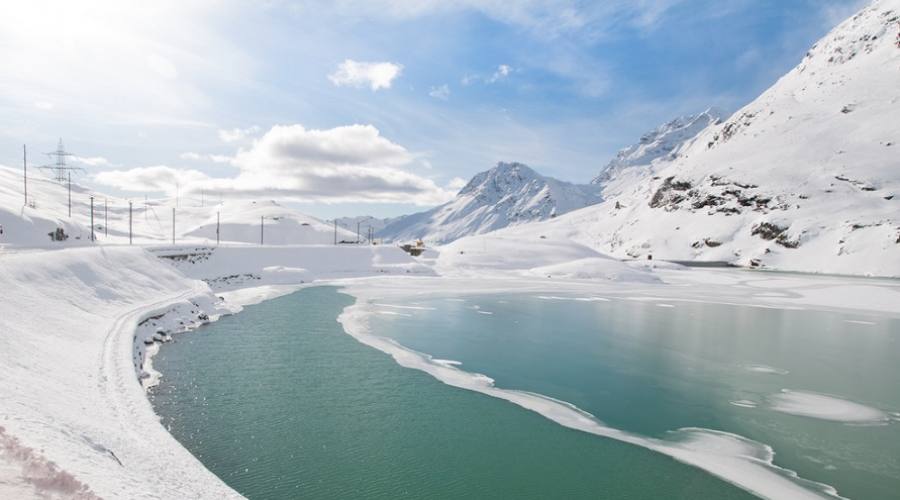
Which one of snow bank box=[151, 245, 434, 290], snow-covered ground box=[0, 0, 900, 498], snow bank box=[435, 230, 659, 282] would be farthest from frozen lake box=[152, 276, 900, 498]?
snow bank box=[435, 230, 659, 282]

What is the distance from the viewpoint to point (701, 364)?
23.5 meters

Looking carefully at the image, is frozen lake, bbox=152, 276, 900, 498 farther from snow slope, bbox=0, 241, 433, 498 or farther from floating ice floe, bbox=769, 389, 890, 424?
snow slope, bbox=0, 241, 433, 498

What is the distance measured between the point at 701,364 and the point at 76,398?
1004 inches

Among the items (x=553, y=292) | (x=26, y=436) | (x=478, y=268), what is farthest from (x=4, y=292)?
(x=478, y=268)

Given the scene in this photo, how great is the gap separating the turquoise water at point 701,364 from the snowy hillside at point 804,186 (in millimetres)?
73563

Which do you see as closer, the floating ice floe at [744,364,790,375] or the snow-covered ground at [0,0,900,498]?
the snow-covered ground at [0,0,900,498]

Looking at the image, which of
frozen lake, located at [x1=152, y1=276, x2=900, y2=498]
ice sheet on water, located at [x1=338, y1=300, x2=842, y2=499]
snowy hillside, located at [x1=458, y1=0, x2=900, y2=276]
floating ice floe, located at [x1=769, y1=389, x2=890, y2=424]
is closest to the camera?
ice sheet on water, located at [x1=338, y1=300, x2=842, y2=499]

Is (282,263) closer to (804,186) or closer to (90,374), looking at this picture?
(90,374)

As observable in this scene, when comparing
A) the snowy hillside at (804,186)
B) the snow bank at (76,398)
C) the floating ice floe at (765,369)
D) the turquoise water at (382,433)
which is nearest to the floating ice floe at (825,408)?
the floating ice floe at (765,369)

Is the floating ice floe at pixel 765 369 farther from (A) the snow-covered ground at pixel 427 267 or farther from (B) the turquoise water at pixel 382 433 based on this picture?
(B) the turquoise water at pixel 382 433

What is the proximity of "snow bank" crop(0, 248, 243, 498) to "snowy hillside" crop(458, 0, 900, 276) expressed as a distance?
→ 94416 millimetres

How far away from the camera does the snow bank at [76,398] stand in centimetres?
839

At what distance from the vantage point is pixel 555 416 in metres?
16.2

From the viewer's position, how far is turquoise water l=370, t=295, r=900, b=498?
1434cm
